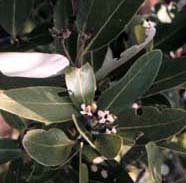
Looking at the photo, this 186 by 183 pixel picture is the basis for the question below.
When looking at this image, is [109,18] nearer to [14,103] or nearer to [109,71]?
[109,71]

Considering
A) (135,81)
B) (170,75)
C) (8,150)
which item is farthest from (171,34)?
(8,150)

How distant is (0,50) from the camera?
117 cm

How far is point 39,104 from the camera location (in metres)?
0.96

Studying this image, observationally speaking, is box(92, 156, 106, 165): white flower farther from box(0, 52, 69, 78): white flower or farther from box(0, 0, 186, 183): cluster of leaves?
box(0, 52, 69, 78): white flower

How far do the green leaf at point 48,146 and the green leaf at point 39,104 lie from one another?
23 mm

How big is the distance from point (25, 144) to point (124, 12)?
31cm

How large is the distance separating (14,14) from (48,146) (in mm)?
334

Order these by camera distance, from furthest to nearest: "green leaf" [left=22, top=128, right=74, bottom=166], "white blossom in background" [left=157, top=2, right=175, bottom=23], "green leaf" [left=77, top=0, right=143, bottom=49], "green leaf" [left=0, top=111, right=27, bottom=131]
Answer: "white blossom in background" [left=157, top=2, right=175, bottom=23] < "green leaf" [left=0, top=111, right=27, bottom=131] < "green leaf" [left=77, top=0, right=143, bottom=49] < "green leaf" [left=22, top=128, right=74, bottom=166]

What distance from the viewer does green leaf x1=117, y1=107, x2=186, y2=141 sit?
1.00 metres

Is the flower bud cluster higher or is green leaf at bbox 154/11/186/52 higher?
green leaf at bbox 154/11/186/52

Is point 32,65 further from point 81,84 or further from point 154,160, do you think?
point 154,160

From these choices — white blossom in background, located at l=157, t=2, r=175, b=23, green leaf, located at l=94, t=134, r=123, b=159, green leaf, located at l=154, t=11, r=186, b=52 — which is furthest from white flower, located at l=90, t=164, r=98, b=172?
white blossom in background, located at l=157, t=2, r=175, b=23

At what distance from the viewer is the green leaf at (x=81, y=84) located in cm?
99

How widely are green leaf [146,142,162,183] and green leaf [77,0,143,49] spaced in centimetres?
23
